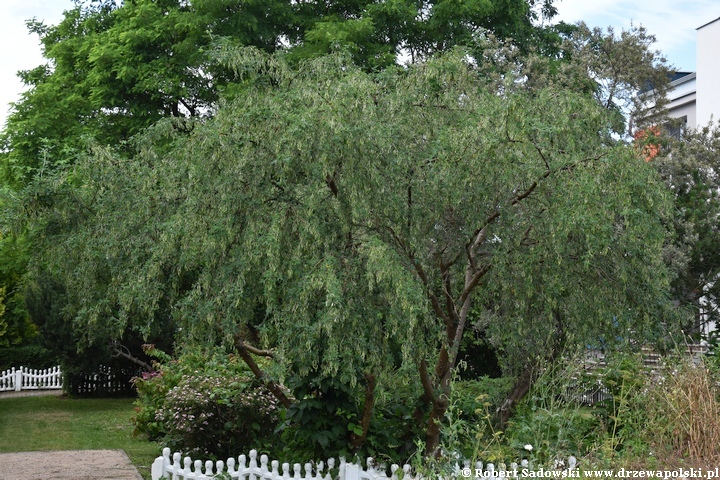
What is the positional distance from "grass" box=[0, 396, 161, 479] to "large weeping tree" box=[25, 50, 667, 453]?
516cm

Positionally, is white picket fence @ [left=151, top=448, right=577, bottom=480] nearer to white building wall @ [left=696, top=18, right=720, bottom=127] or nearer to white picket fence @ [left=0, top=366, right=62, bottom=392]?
white picket fence @ [left=0, top=366, right=62, bottom=392]

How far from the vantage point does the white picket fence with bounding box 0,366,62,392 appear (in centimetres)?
2705

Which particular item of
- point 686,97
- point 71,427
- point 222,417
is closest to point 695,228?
point 222,417

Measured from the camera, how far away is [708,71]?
28.2 metres

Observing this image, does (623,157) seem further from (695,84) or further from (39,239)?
(695,84)

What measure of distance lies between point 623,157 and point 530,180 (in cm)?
93

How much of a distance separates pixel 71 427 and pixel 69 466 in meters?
5.45

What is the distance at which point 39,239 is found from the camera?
14984 mm

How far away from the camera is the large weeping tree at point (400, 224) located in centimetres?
812

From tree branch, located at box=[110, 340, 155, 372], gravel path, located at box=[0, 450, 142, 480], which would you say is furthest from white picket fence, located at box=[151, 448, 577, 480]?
tree branch, located at box=[110, 340, 155, 372]

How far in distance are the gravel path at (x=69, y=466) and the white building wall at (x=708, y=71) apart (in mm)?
21462

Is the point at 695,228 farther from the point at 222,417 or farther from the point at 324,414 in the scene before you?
the point at 324,414

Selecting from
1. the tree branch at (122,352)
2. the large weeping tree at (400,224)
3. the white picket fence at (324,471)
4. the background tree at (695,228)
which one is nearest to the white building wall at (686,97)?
the background tree at (695,228)

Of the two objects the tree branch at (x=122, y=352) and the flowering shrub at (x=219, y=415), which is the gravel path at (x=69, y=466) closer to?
the flowering shrub at (x=219, y=415)
